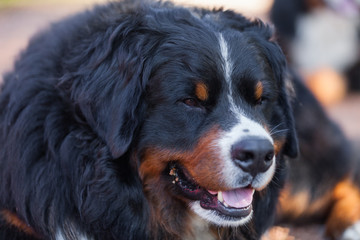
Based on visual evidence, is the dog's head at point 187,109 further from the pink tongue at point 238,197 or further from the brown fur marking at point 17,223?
the brown fur marking at point 17,223

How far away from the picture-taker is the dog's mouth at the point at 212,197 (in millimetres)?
2795

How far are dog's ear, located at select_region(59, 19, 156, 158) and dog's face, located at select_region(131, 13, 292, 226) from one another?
0.07 metres

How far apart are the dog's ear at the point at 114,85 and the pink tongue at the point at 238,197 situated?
0.56m

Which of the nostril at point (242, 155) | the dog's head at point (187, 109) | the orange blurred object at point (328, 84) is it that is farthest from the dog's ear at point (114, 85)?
the orange blurred object at point (328, 84)

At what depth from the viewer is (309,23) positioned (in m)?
7.40

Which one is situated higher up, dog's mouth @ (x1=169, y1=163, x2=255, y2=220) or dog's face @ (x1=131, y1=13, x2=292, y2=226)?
dog's face @ (x1=131, y1=13, x2=292, y2=226)

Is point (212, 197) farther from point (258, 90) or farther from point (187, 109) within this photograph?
point (258, 90)

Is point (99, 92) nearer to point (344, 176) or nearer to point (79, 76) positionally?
point (79, 76)

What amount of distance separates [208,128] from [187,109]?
138 mm

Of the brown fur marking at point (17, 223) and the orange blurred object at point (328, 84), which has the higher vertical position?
the brown fur marking at point (17, 223)

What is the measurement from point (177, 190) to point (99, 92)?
0.61 meters

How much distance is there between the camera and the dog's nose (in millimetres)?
2543

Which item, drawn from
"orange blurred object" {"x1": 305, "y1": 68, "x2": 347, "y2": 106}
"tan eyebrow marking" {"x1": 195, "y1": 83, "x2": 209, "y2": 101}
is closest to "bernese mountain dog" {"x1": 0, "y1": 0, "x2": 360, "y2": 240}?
"tan eyebrow marking" {"x1": 195, "y1": 83, "x2": 209, "y2": 101}

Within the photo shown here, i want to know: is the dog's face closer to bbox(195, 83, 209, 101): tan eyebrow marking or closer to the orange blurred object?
bbox(195, 83, 209, 101): tan eyebrow marking
